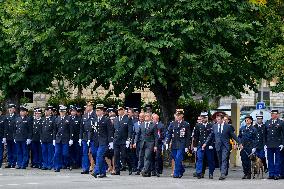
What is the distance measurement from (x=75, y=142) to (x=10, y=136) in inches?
90.1

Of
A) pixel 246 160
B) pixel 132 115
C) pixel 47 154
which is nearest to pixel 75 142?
pixel 47 154

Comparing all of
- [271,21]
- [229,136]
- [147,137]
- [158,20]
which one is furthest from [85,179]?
[271,21]

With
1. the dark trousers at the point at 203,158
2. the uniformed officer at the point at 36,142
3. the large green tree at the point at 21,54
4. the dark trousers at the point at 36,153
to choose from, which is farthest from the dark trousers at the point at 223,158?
the large green tree at the point at 21,54

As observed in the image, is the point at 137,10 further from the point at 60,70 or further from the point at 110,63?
the point at 60,70

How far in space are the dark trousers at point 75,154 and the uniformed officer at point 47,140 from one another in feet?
2.16

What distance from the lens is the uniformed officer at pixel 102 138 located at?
25125mm

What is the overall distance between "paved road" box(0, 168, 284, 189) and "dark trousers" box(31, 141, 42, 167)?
91.5 inches

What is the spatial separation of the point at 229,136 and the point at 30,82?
903 centimetres

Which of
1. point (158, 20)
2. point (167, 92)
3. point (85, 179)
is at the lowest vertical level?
point (85, 179)

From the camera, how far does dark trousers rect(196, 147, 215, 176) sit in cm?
2623

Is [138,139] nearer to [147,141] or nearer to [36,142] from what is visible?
[147,141]

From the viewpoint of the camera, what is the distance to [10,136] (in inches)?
1166

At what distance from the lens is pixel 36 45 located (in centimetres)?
3061

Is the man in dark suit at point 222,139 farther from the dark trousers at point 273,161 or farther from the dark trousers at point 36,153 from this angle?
the dark trousers at point 36,153
